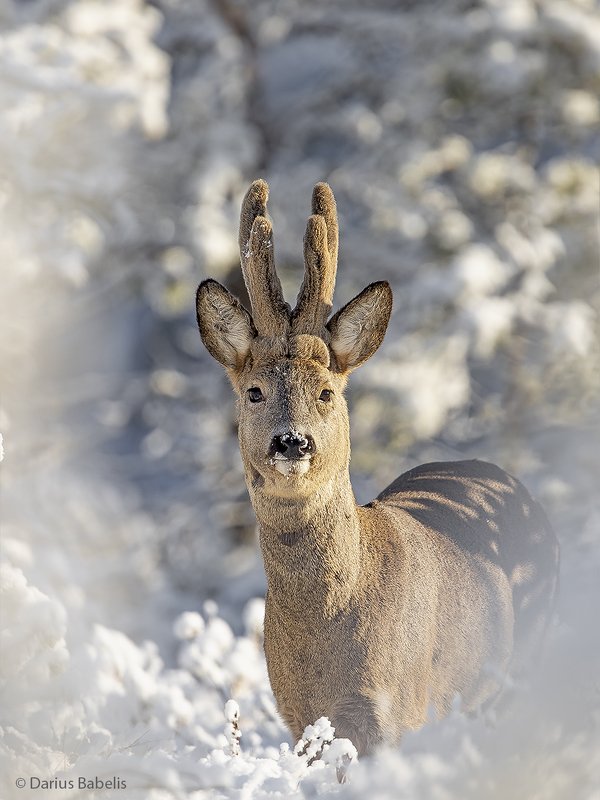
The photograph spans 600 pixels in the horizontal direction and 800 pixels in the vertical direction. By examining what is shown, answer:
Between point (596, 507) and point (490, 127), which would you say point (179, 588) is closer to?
point (596, 507)

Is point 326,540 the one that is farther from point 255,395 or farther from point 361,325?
point 361,325

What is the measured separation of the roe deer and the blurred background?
4.66m

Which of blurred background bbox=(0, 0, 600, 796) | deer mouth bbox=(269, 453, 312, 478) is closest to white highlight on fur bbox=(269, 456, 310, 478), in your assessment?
deer mouth bbox=(269, 453, 312, 478)

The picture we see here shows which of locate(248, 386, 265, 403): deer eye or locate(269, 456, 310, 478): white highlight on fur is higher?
locate(248, 386, 265, 403): deer eye

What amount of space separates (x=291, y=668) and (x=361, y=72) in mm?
7244

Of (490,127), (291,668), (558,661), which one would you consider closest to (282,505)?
(291,668)

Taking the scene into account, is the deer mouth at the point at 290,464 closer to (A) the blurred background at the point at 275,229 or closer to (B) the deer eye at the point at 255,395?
(B) the deer eye at the point at 255,395

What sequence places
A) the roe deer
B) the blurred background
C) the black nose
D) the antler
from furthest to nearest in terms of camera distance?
the blurred background → the antler → the roe deer → the black nose

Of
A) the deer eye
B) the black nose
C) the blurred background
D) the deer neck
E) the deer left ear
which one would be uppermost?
the blurred background

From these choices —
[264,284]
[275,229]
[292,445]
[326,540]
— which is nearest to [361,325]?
[264,284]

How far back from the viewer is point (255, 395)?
4082 mm

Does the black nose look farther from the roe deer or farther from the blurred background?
the blurred background

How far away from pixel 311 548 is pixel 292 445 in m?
0.43

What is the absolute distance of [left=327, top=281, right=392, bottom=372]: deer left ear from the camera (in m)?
4.22
